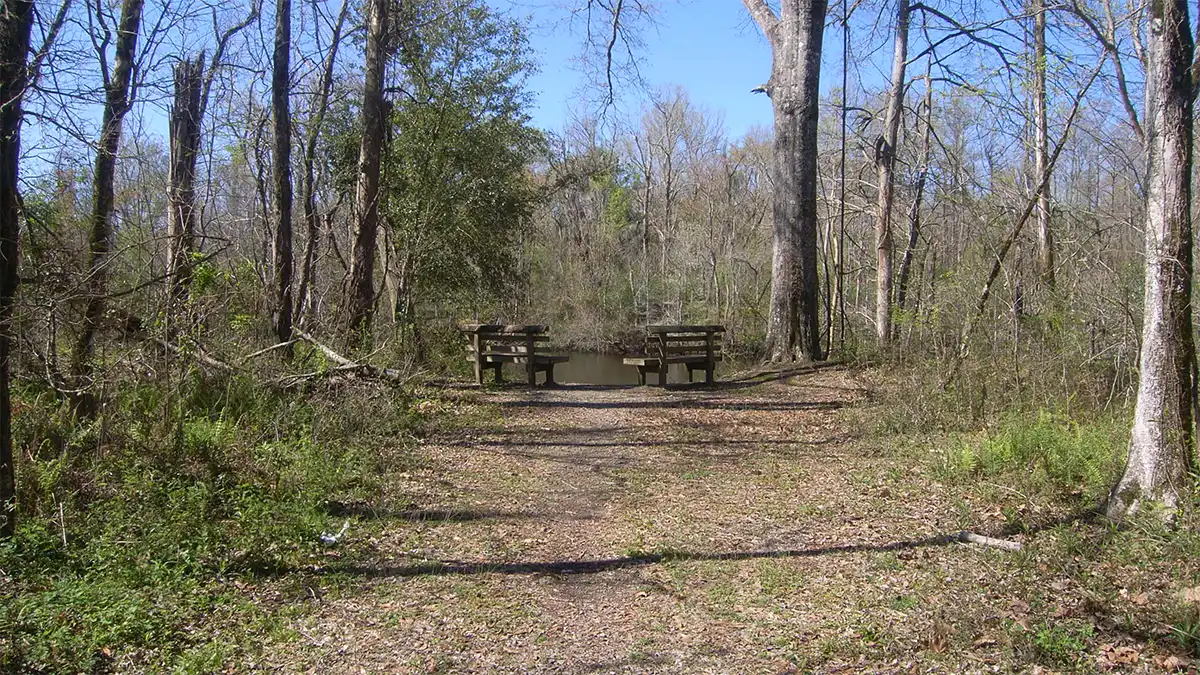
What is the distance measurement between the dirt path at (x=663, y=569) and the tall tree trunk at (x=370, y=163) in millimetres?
4081

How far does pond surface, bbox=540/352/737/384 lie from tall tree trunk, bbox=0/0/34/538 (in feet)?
53.0

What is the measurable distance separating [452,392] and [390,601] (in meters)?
6.95

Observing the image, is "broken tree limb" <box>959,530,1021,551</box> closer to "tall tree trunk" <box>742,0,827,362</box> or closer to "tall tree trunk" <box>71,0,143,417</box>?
"tall tree trunk" <box>71,0,143,417</box>

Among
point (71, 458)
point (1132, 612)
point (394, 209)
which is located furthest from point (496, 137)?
point (1132, 612)

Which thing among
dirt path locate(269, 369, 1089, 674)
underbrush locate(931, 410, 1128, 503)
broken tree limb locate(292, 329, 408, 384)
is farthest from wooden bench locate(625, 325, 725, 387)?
underbrush locate(931, 410, 1128, 503)

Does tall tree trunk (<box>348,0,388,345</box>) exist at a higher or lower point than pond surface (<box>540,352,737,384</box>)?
higher

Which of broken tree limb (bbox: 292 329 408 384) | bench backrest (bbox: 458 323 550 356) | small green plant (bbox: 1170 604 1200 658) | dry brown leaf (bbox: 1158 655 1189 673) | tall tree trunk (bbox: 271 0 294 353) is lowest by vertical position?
dry brown leaf (bbox: 1158 655 1189 673)

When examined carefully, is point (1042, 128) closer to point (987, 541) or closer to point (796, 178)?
point (796, 178)

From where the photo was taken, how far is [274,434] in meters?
7.77

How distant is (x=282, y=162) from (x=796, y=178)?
7.85m

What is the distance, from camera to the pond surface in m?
23.1

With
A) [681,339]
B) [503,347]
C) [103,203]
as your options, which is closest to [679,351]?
[681,339]

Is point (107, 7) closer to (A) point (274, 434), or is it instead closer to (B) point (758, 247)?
(A) point (274, 434)

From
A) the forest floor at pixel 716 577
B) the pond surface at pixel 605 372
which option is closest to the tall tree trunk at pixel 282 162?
the forest floor at pixel 716 577
